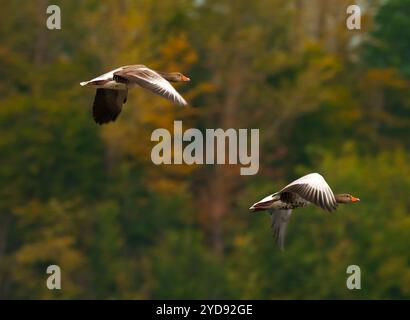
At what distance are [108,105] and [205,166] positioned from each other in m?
38.6

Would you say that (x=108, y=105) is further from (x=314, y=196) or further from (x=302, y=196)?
(x=314, y=196)

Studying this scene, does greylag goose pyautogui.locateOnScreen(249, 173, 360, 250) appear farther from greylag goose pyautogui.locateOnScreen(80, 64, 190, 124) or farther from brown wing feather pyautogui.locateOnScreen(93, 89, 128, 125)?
brown wing feather pyautogui.locateOnScreen(93, 89, 128, 125)

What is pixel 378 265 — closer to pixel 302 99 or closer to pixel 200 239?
pixel 200 239

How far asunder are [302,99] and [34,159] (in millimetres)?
10794

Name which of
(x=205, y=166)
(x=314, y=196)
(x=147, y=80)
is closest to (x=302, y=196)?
(x=314, y=196)

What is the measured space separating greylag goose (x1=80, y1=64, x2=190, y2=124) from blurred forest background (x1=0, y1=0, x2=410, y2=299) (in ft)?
101

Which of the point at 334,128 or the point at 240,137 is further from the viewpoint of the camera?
the point at 334,128

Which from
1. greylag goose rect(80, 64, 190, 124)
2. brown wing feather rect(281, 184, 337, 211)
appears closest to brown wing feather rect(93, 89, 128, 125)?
greylag goose rect(80, 64, 190, 124)

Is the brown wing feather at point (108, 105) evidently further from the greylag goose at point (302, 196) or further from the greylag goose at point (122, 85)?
the greylag goose at point (302, 196)

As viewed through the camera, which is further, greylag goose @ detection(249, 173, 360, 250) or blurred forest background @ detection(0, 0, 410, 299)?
blurred forest background @ detection(0, 0, 410, 299)

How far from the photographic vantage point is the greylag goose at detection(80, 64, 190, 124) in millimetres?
28188

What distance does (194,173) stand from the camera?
69812 millimetres
